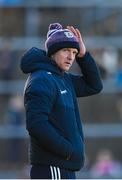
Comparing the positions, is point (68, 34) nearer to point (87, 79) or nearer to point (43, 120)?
point (87, 79)

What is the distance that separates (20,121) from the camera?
1401cm

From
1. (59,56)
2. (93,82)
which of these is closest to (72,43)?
(59,56)

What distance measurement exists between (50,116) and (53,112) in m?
0.03

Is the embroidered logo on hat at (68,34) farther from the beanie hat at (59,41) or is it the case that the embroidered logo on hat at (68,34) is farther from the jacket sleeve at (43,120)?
the jacket sleeve at (43,120)

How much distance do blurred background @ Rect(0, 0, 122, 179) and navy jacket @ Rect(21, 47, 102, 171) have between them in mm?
8450

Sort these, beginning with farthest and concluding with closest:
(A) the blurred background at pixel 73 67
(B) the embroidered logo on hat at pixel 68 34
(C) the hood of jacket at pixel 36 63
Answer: (A) the blurred background at pixel 73 67 → (B) the embroidered logo on hat at pixel 68 34 → (C) the hood of jacket at pixel 36 63

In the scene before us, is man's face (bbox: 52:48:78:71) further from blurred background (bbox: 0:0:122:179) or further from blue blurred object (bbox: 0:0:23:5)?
blue blurred object (bbox: 0:0:23:5)

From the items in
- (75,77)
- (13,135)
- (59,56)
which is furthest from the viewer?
(13,135)

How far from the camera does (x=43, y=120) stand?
16.6 ft

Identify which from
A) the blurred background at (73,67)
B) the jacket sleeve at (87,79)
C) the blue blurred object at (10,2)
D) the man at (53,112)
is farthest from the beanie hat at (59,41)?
the blue blurred object at (10,2)

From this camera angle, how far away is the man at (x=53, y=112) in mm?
5070

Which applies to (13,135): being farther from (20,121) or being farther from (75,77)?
(75,77)

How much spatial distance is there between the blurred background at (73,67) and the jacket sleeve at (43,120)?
8607mm

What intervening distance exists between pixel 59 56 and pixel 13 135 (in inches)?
341
